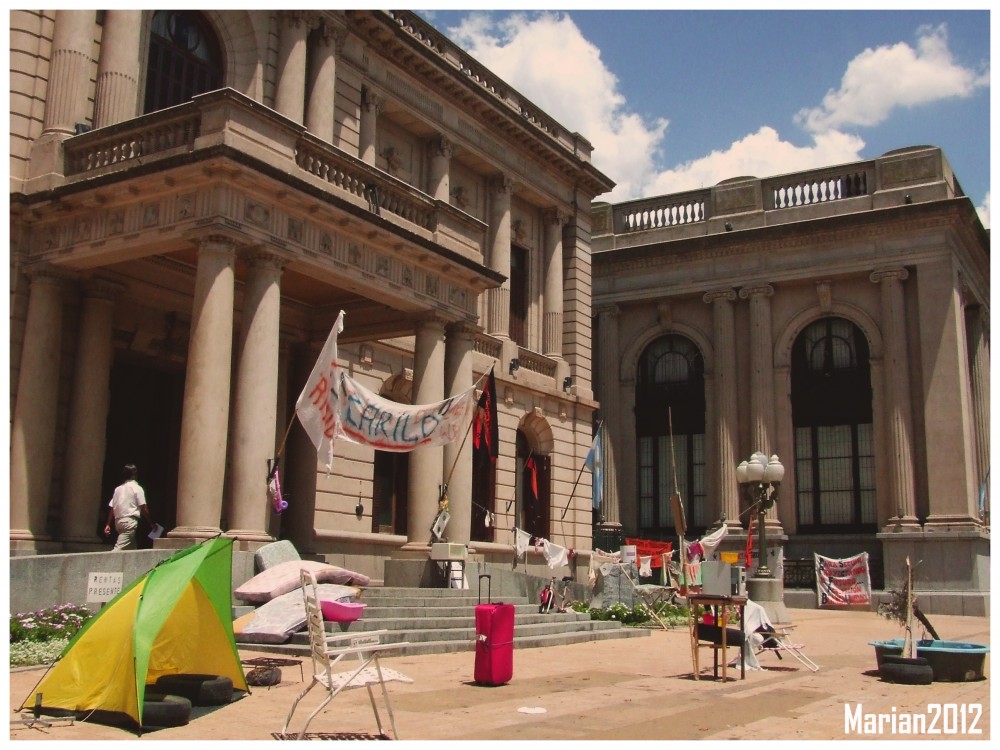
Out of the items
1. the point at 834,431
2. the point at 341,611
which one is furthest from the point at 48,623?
the point at 834,431

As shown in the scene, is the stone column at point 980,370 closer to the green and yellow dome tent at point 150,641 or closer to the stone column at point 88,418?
the stone column at point 88,418

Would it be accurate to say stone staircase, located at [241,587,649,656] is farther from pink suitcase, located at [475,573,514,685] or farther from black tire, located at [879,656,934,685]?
black tire, located at [879,656,934,685]

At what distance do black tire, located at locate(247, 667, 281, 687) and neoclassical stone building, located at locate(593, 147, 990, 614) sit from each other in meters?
27.8

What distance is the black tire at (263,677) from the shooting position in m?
10.9

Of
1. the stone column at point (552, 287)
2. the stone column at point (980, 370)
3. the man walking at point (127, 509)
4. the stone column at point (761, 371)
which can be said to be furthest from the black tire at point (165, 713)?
the stone column at point (980, 370)

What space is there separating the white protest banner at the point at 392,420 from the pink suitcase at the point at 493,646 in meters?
4.95

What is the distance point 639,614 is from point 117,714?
15.3m

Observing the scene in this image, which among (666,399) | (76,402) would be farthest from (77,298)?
(666,399)

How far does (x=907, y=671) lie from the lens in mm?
12578

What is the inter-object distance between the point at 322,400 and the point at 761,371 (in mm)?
25884

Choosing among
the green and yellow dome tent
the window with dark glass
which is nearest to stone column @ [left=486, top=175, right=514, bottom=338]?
the window with dark glass

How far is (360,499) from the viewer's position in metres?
23.5

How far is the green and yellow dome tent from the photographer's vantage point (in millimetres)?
8617
